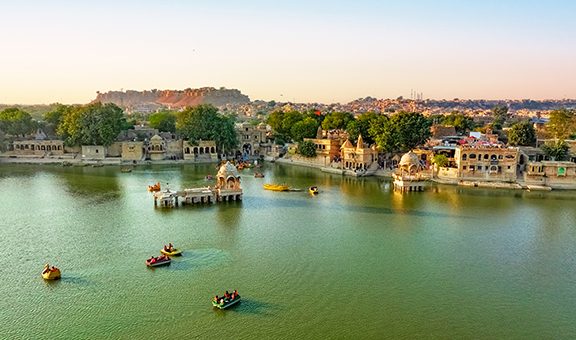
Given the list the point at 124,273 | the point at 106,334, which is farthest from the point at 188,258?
the point at 106,334

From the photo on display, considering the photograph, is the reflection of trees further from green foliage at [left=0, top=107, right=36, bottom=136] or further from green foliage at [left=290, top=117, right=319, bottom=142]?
green foliage at [left=290, top=117, right=319, bottom=142]

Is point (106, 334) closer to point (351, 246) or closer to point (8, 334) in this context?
point (8, 334)

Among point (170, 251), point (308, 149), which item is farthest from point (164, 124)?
point (170, 251)

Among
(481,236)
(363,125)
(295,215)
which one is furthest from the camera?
(363,125)

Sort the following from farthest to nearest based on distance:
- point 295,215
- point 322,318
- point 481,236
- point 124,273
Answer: point 295,215 → point 481,236 → point 124,273 → point 322,318

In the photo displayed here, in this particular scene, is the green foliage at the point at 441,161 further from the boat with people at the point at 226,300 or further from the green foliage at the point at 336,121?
the boat with people at the point at 226,300

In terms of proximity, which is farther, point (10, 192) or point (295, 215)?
point (10, 192)

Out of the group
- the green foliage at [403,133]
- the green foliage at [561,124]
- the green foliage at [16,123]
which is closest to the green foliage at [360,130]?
the green foliage at [403,133]
